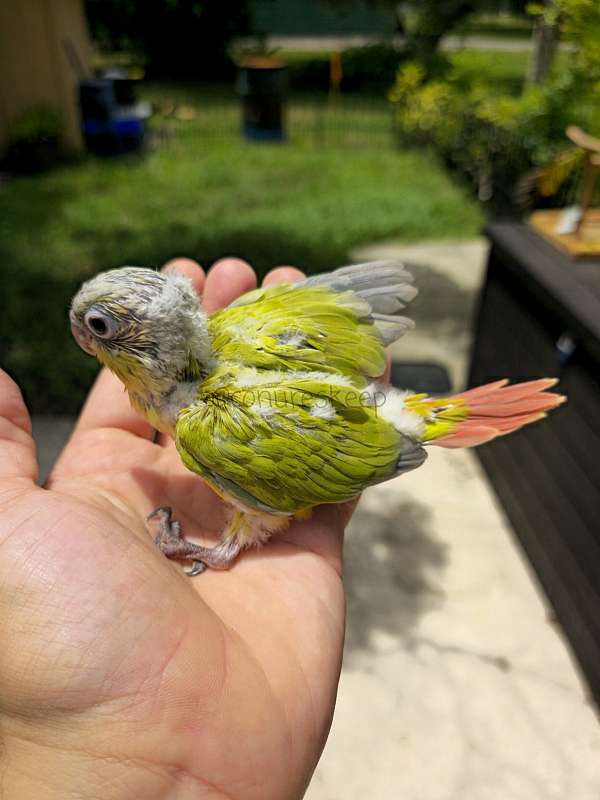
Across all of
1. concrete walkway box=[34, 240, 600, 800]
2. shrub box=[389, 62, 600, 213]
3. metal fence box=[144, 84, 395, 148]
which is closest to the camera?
concrete walkway box=[34, 240, 600, 800]

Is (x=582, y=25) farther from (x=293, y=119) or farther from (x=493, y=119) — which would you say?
(x=293, y=119)

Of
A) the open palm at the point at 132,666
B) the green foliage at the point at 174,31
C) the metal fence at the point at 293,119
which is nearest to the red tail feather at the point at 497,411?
the open palm at the point at 132,666

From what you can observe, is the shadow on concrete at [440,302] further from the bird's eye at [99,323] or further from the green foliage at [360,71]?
the green foliage at [360,71]

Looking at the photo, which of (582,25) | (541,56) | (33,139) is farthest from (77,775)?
(33,139)

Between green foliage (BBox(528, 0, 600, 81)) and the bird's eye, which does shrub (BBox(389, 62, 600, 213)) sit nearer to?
green foliage (BBox(528, 0, 600, 81))

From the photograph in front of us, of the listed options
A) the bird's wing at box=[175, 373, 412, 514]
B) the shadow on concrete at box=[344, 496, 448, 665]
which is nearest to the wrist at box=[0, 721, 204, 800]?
the bird's wing at box=[175, 373, 412, 514]

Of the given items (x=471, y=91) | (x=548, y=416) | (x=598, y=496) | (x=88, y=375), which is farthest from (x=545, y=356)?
(x=471, y=91)
